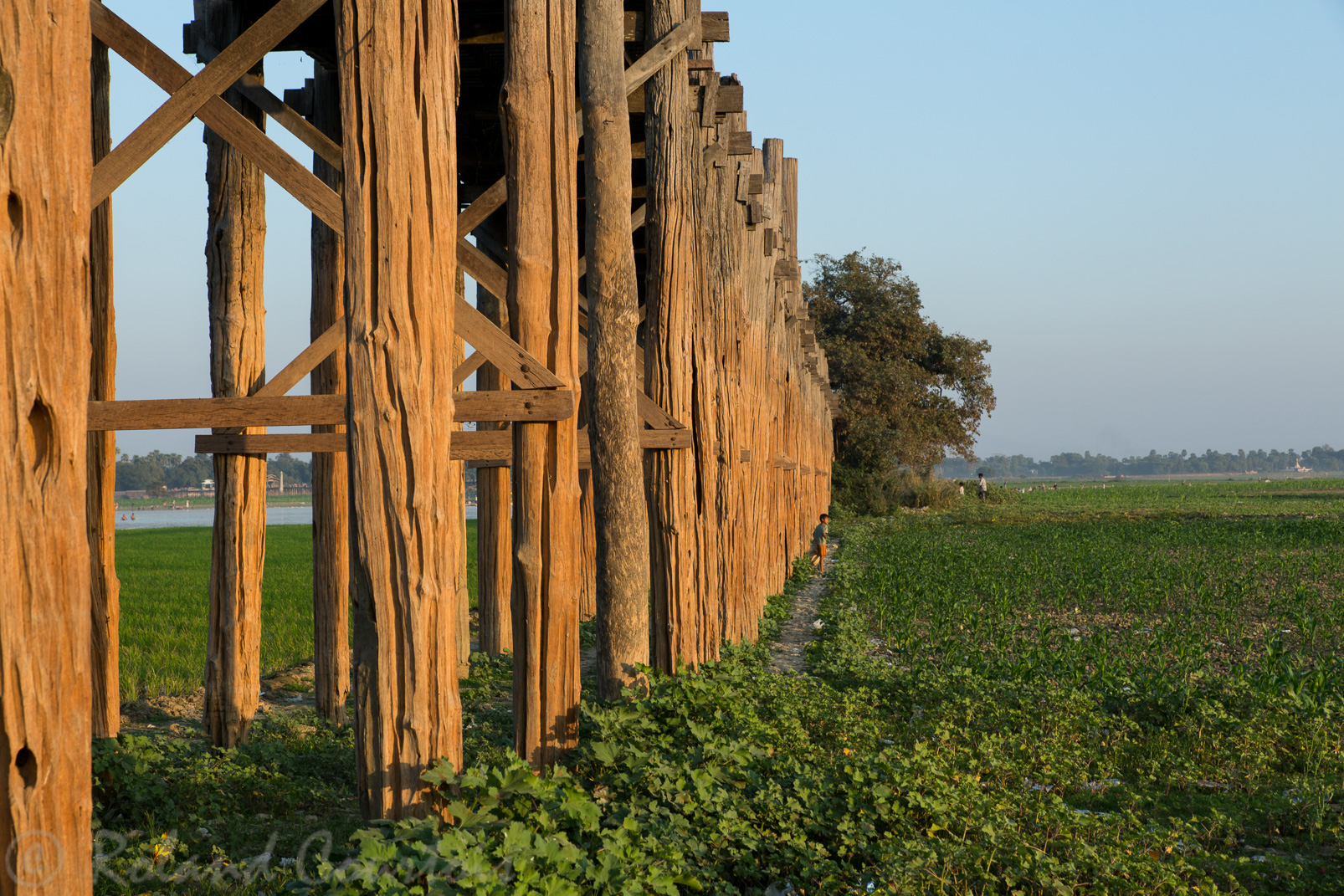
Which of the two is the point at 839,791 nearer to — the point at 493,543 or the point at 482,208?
the point at 482,208

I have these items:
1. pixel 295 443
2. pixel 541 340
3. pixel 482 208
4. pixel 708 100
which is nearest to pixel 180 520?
pixel 295 443

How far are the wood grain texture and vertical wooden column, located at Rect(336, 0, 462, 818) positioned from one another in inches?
131

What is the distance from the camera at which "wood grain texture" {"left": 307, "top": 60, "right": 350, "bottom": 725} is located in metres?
6.55

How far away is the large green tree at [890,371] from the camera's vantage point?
37344 mm

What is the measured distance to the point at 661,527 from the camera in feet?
19.8

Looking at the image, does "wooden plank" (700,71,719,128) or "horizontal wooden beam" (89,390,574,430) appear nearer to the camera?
"horizontal wooden beam" (89,390,574,430)

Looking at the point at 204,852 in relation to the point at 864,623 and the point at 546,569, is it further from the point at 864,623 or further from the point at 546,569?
the point at 864,623

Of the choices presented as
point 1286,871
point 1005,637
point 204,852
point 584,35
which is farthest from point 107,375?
point 1005,637

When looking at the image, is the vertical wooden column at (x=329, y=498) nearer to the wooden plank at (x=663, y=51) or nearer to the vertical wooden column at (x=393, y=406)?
the wooden plank at (x=663, y=51)

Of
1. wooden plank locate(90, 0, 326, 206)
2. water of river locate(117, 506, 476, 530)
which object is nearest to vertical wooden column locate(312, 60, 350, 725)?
wooden plank locate(90, 0, 326, 206)

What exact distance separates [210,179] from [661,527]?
3.64 meters

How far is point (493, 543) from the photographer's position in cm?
926

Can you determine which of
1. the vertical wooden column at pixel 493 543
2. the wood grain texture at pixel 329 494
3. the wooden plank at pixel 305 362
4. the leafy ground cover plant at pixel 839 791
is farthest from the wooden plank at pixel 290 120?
the vertical wooden column at pixel 493 543

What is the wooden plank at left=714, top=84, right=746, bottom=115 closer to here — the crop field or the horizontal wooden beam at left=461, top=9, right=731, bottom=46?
the horizontal wooden beam at left=461, top=9, right=731, bottom=46
